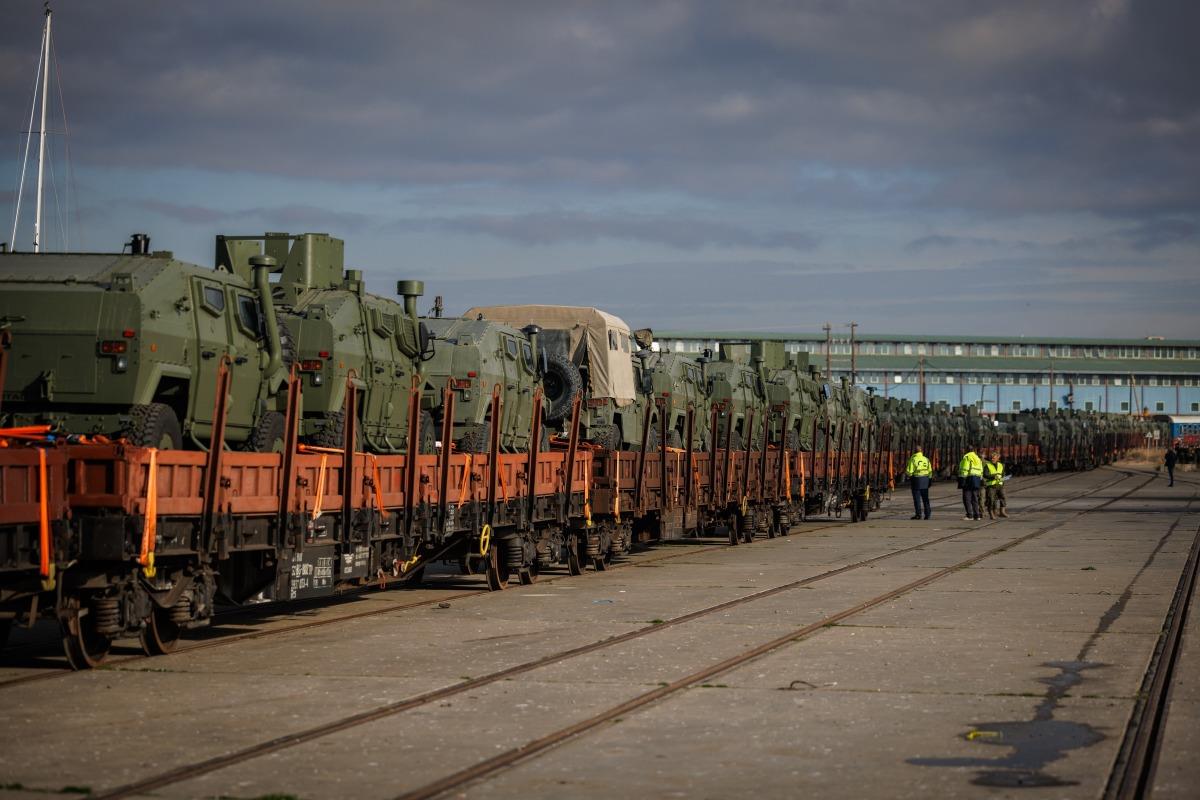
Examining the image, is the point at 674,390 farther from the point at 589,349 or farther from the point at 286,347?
the point at 286,347

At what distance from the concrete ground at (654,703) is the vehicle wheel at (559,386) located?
4095 millimetres

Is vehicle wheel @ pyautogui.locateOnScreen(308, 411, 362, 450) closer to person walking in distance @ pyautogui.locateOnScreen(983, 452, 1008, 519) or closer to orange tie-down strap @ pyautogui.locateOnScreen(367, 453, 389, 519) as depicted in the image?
orange tie-down strap @ pyautogui.locateOnScreen(367, 453, 389, 519)

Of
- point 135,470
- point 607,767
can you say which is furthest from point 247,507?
point 607,767

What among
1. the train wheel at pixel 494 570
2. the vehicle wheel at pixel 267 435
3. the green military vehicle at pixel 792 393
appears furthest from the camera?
the green military vehicle at pixel 792 393

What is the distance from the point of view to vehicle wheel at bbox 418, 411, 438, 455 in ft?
64.6

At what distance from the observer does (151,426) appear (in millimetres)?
13781

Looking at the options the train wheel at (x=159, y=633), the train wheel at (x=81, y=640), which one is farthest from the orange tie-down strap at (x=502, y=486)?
the train wheel at (x=81, y=640)

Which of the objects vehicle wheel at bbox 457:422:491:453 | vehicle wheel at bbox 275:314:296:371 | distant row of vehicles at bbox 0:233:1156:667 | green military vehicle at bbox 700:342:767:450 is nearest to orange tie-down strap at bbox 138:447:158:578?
distant row of vehicles at bbox 0:233:1156:667

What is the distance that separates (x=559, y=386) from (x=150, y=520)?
13.1 metres

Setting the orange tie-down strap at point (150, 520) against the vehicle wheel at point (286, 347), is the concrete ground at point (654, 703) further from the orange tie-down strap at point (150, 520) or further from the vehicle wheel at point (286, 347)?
the vehicle wheel at point (286, 347)

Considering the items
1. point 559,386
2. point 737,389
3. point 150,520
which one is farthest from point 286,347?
point 737,389

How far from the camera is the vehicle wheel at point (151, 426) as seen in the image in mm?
13711

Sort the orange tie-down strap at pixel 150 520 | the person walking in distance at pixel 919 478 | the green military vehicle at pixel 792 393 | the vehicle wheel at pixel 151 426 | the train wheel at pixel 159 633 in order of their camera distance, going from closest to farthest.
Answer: the orange tie-down strap at pixel 150 520, the train wheel at pixel 159 633, the vehicle wheel at pixel 151 426, the person walking in distance at pixel 919 478, the green military vehicle at pixel 792 393

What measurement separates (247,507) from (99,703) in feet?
10.2
